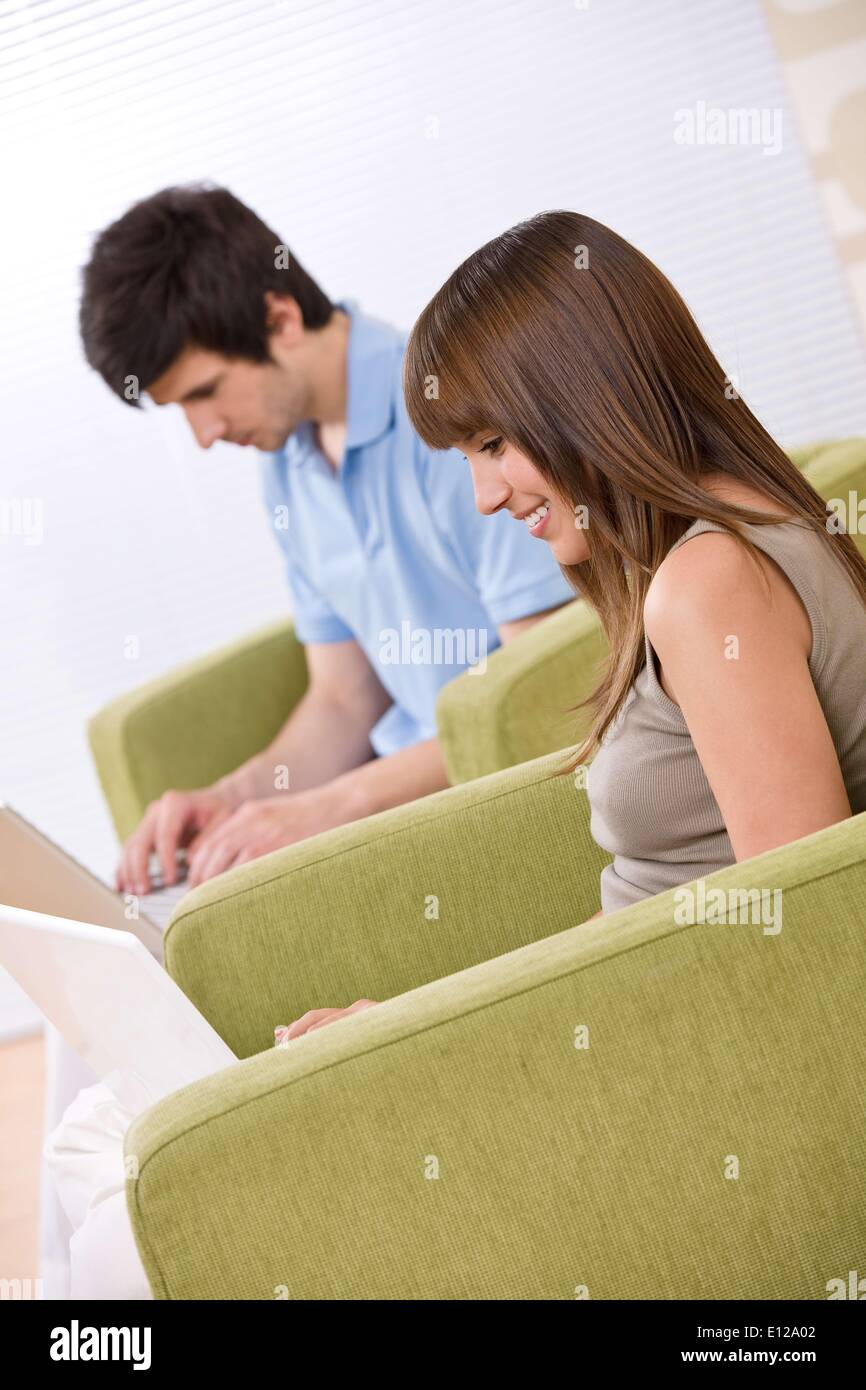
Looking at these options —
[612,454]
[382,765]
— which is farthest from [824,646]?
[382,765]

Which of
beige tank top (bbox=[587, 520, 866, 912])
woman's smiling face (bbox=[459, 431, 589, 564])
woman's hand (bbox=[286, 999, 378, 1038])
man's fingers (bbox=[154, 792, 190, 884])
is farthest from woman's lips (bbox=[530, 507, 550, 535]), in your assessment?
man's fingers (bbox=[154, 792, 190, 884])

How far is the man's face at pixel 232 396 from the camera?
213cm

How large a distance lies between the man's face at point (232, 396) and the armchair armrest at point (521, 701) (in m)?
0.61

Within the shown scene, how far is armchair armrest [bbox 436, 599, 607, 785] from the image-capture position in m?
1.74

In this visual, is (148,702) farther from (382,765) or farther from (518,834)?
(518,834)

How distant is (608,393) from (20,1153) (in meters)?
2.02

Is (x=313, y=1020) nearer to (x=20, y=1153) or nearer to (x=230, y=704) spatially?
(x=230, y=704)

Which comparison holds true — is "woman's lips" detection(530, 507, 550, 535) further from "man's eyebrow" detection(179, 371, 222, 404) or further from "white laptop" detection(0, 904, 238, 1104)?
"man's eyebrow" detection(179, 371, 222, 404)

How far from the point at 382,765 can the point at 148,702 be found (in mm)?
542

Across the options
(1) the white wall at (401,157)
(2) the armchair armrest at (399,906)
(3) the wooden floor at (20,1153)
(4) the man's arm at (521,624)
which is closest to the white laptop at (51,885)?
(2) the armchair armrest at (399,906)

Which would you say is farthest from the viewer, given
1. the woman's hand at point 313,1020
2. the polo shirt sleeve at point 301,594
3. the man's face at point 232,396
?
the polo shirt sleeve at point 301,594

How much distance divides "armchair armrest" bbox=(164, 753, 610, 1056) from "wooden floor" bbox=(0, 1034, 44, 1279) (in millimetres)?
880

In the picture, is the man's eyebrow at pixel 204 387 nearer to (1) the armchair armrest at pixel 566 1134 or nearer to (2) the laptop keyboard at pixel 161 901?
(2) the laptop keyboard at pixel 161 901
